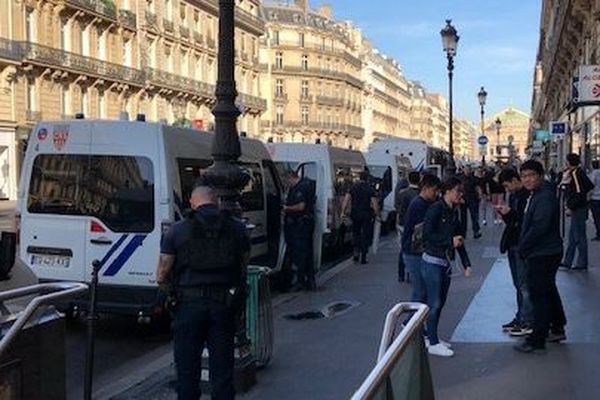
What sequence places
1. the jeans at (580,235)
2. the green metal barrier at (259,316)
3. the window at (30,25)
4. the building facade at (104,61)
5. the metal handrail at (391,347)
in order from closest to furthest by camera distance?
1. the metal handrail at (391,347)
2. the green metal barrier at (259,316)
3. the jeans at (580,235)
4. the building facade at (104,61)
5. the window at (30,25)

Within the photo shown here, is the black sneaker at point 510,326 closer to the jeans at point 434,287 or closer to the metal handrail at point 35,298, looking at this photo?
the jeans at point 434,287

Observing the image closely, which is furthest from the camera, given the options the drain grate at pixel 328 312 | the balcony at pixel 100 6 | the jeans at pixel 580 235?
the balcony at pixel 100 6

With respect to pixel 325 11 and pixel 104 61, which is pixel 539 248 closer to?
pixel 104 61

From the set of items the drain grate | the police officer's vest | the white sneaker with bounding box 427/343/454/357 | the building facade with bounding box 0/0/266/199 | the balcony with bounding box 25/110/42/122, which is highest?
the building facade with bounding box 0/0/266/199

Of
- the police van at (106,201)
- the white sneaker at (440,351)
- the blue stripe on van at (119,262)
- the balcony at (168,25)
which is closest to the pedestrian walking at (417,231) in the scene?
the white sneaker at (440,351)

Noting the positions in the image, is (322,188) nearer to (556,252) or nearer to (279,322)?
(279,322)

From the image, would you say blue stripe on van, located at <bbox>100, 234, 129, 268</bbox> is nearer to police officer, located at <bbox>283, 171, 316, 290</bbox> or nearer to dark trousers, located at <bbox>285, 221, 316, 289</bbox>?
police officer, located at <bbox>283, 171, 316, 290</bbox>

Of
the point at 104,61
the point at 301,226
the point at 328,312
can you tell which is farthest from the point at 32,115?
the point at 328,312

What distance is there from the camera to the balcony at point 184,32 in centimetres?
6981

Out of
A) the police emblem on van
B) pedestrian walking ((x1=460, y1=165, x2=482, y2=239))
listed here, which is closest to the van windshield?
the police emblem on van

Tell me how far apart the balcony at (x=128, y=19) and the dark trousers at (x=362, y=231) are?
47444 mm

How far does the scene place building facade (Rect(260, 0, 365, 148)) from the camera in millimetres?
116312

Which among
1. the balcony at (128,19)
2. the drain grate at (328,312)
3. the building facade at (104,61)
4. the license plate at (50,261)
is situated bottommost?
the drain grate at (328,312)

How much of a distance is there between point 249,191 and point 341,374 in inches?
198
